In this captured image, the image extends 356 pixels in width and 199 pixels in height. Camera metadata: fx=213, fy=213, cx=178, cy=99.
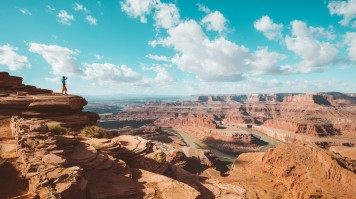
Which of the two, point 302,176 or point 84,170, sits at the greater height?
point 84,170

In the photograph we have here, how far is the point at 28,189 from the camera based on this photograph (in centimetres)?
746

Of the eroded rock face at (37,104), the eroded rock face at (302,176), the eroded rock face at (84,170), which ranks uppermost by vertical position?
the eroded rock face at (37,104)

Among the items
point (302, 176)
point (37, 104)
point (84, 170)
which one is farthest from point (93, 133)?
point (302, 176)

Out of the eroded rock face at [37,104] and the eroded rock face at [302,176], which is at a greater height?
the eroded rock face at [37,104]

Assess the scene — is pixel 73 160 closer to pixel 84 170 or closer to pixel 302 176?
pixel 84 170

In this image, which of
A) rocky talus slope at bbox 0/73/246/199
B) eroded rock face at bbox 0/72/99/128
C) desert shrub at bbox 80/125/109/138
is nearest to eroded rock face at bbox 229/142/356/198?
rocky talus slope at bbox 0/73/246/199

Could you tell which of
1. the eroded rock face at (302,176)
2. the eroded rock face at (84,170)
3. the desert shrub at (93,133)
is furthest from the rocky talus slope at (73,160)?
the eroded rock face at (302,176)

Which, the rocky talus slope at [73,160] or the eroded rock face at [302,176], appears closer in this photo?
the rocky talus slope at [73,160]

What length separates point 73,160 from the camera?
10266 millimetres

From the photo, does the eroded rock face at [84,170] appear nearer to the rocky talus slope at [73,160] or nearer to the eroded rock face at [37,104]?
the rocky talus slope at [73,160]

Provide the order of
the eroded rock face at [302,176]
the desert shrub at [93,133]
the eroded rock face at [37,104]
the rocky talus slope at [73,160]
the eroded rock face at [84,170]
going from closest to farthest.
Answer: the eroded rock face at [84,170] → the rocky talus slope at [73,160] → the desert shrub at [93,133] → the eroded rock face at [37,104] → the eroded rock face at [302,176]

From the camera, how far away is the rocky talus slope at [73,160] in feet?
25.1

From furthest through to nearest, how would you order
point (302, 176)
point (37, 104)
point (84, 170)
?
point (302, 176)
point (37, 104)
point (84, 170)

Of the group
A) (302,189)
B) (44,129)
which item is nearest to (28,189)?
(44,129)
